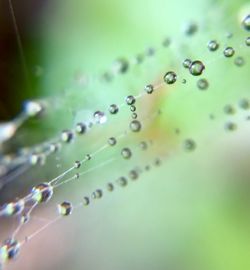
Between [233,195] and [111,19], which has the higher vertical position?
[111,19]

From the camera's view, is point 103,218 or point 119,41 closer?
point 103,218

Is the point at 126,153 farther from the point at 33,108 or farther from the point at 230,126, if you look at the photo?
the point at 33,108

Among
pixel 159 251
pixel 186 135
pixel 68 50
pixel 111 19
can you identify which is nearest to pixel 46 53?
pixel 68 50

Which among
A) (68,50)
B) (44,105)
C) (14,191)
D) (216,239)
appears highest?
(68,50)

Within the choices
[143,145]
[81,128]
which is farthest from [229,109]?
[81,128]

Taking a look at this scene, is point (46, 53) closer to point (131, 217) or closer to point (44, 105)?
point (44, 105)

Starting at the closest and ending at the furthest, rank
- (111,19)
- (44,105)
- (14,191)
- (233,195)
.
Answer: (14,191) → (233,195) → (44,105) → (111,19)

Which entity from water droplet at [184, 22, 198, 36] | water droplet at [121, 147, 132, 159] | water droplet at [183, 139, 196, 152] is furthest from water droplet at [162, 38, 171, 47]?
water droplet at [121, 147, 132, 159]
